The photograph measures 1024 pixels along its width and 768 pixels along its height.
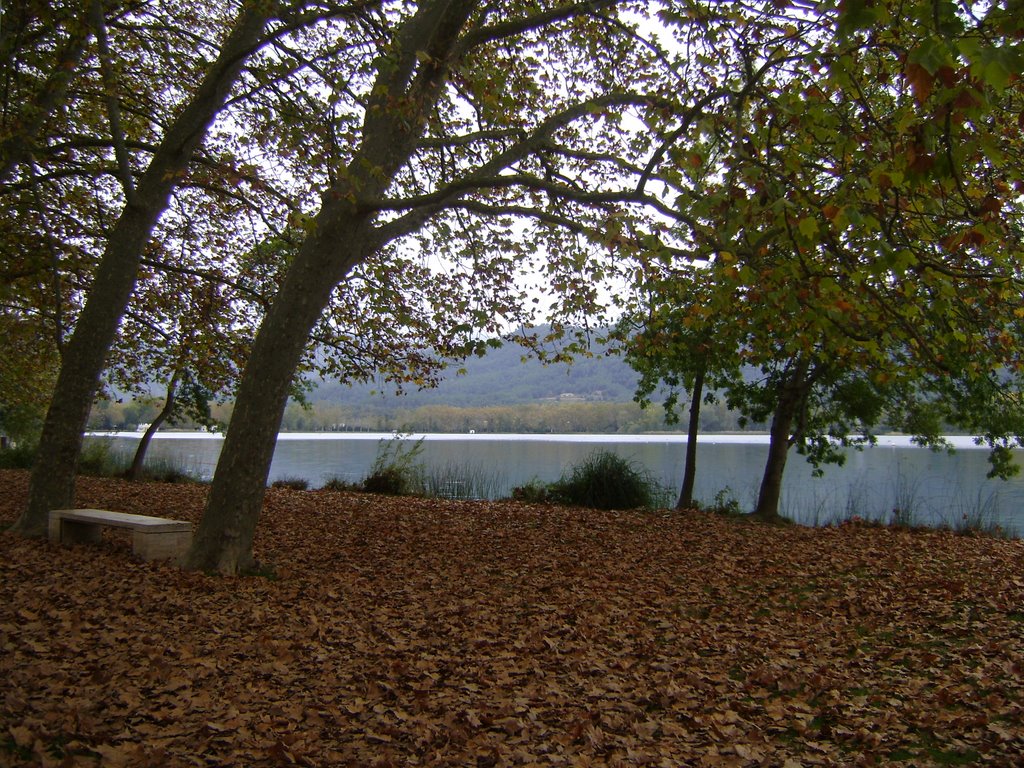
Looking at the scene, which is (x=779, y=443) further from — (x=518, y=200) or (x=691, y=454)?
(x=518, y=200)

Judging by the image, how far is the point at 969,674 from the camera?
349 cm

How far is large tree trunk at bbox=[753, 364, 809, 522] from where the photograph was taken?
10.3 metres

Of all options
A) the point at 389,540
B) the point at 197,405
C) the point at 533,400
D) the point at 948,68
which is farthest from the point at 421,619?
the point at 533,400

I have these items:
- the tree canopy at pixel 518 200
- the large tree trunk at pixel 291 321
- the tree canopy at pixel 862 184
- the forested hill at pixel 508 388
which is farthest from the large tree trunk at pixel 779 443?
the forested hill at pixel 508 388

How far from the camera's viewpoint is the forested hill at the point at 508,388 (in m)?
45.3

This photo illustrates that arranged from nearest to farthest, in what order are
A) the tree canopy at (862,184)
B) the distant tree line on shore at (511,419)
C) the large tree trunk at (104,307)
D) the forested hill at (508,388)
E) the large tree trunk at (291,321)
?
1. the tree canopy at (862,184)
2. the large tree trunk at (291,321)
3. the large tree trunk at (104,307)
4. the distant tree line on shore at (511,419)
5. the forested hill at (508,388)

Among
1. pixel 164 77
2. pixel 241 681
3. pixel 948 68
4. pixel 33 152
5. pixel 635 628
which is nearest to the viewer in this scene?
pixel 948 68

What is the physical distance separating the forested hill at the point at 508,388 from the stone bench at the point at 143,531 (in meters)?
33.2

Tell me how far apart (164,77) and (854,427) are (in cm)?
1093

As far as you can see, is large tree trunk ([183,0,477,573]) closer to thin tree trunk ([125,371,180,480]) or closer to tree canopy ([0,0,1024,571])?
tree canopy ([0,0,1024,571])

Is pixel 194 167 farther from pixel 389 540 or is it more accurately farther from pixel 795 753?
pixel 795 753

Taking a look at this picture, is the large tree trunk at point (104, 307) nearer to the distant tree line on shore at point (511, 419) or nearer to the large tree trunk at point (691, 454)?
the large tree trunk at point (691, 454)

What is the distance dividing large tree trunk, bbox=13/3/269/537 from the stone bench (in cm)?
34

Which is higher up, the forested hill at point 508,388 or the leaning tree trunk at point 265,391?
the forested hill at point 508,388
